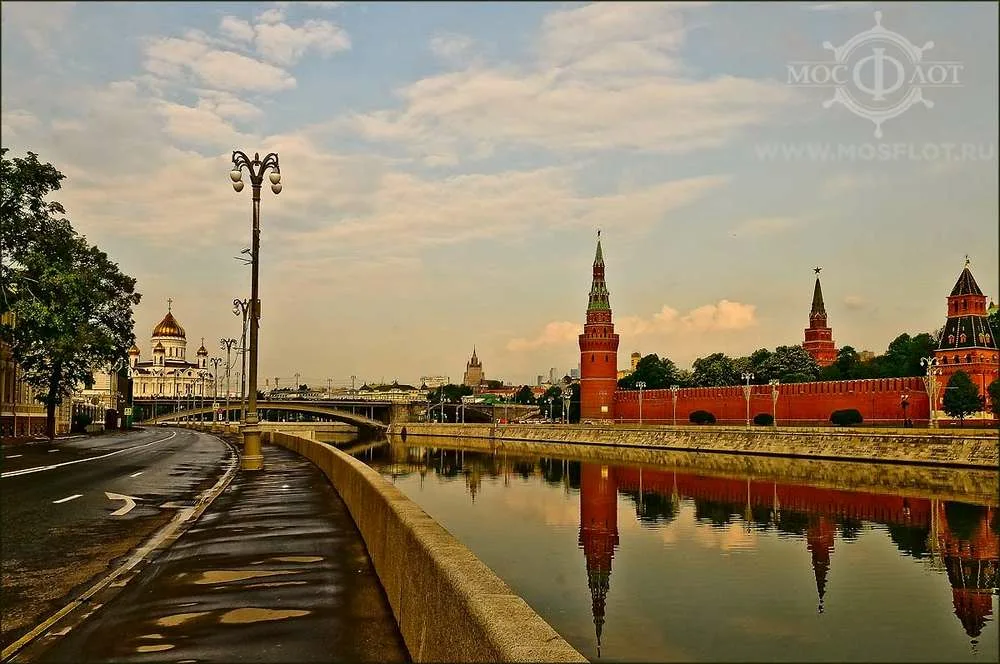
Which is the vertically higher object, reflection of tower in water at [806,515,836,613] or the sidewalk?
the sidewalk

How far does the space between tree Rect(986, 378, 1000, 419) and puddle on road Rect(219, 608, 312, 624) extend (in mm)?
87214

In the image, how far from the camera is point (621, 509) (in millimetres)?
38344

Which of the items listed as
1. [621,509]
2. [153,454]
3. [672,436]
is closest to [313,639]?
[621,509]

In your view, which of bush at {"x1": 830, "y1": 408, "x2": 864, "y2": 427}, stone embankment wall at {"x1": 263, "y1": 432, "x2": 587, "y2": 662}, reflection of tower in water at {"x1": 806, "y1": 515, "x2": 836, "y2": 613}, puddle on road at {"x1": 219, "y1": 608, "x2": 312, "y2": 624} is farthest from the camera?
bush at {"x1": 830, "y1": 408, "x2": 864, "y2": 427}

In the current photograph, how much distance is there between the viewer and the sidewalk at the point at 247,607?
26.9 feet

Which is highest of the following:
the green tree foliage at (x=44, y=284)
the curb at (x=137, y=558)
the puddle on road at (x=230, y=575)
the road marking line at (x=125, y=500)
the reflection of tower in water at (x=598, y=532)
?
the green tree foliage at (x=44, y=284)

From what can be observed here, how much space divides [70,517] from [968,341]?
327ft

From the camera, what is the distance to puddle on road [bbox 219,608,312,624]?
30.0 ft

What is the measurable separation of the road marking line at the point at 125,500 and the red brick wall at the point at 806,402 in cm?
7702

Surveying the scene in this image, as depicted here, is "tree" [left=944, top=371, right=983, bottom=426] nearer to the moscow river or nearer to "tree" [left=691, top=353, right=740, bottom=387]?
the moscow river

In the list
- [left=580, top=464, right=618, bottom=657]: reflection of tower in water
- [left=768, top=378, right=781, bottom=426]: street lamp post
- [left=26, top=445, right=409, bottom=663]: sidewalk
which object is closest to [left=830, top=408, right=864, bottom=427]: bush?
[left=768, top=378, right=781, bottom=426]: street lamp post

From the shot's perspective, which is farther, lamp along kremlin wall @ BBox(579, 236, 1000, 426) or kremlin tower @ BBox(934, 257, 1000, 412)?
kremlin tower @ BBox(934, 257, 1000, 412)

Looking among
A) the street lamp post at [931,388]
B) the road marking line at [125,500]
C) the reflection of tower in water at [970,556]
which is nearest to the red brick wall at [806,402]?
the street lamp post at [931,388]

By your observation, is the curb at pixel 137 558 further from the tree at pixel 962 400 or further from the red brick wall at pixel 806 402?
the tree at pixel 962 400
